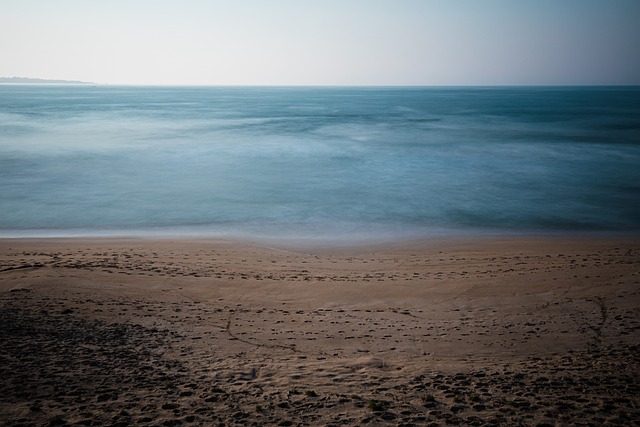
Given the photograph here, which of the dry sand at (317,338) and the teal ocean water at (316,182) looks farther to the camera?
the teal ocean water at (316,182)

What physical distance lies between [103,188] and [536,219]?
2391cm

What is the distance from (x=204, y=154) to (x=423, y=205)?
982 inches

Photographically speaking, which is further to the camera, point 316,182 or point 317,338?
point 316,182

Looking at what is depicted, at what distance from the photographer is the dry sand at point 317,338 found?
251 inches

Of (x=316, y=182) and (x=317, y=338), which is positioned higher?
(x=316, y=182)

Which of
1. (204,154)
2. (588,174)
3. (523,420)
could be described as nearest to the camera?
(523,420)

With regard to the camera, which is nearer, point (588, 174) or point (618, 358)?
point (618, 358)

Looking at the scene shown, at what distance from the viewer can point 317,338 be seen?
29.9 ft

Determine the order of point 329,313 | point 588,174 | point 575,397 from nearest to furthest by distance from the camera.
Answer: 1. point 575,397
2. point 329,313
3. point 588,174

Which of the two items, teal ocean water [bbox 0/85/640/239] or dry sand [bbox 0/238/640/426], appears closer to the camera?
dry sand [bbox 0/238/640/426]

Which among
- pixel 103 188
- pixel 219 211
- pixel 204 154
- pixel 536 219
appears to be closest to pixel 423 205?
pixel 536 219

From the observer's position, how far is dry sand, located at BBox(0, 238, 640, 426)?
6.38 m

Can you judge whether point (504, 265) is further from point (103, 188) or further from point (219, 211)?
point (103, 188)

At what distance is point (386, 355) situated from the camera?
8.38m
